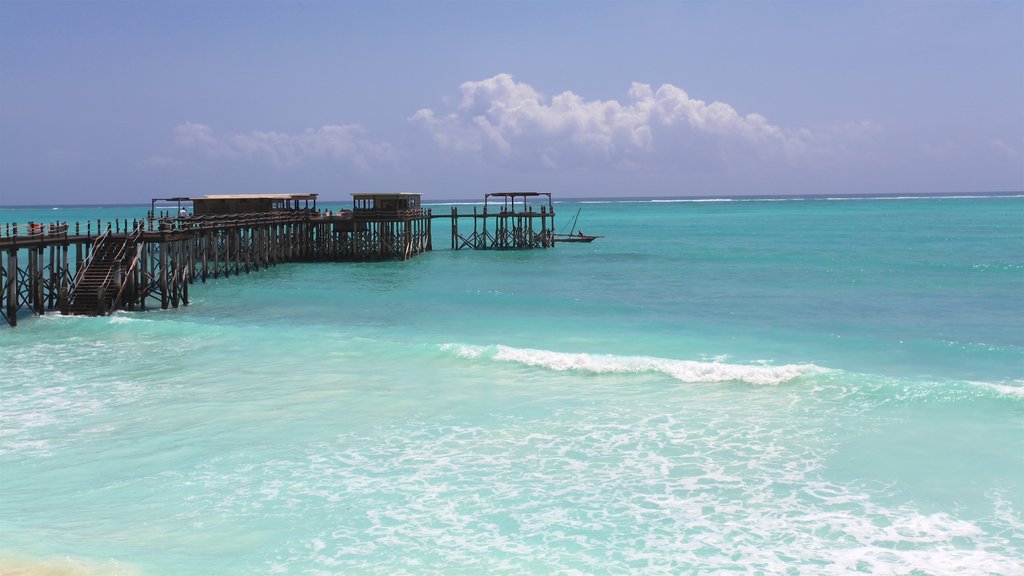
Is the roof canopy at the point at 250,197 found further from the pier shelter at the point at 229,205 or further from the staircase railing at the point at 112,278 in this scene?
the staircase railing at the point at 112,278

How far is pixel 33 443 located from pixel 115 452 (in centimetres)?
168

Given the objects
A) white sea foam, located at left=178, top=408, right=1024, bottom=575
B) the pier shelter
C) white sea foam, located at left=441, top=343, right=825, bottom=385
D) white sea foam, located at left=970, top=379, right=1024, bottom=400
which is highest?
the pier shelter

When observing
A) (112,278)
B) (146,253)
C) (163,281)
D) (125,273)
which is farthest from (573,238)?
(112,278)

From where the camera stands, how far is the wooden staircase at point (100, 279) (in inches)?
1156

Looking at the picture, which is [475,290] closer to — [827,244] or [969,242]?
[827,244]

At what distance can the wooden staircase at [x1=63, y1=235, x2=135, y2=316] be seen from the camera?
29.4 m

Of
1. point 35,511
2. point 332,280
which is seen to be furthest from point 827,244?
point 35,511

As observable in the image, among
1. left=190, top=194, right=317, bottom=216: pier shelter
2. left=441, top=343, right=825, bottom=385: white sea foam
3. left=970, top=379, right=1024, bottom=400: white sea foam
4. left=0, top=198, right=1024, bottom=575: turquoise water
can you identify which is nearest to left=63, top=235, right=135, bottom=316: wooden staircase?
left=0, top=198, right=1024, bottom=575: turquoise water

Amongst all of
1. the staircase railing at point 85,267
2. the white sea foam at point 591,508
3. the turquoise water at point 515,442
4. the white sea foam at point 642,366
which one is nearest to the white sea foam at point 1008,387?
the turquoise water at point 515,442

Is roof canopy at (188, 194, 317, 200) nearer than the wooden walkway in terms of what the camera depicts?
No

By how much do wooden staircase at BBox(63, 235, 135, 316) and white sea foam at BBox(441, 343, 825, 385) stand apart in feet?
43.7

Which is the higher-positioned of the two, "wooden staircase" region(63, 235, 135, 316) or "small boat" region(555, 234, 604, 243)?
"small boat" region(555, 234, 604, 243)

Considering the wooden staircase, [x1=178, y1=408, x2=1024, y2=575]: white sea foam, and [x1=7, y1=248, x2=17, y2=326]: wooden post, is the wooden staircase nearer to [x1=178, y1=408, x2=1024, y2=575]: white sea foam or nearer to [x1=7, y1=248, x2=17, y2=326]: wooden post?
[x1=7, y1=248, x2=17, y2=326]: wooden post

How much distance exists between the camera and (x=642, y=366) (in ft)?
70.3
